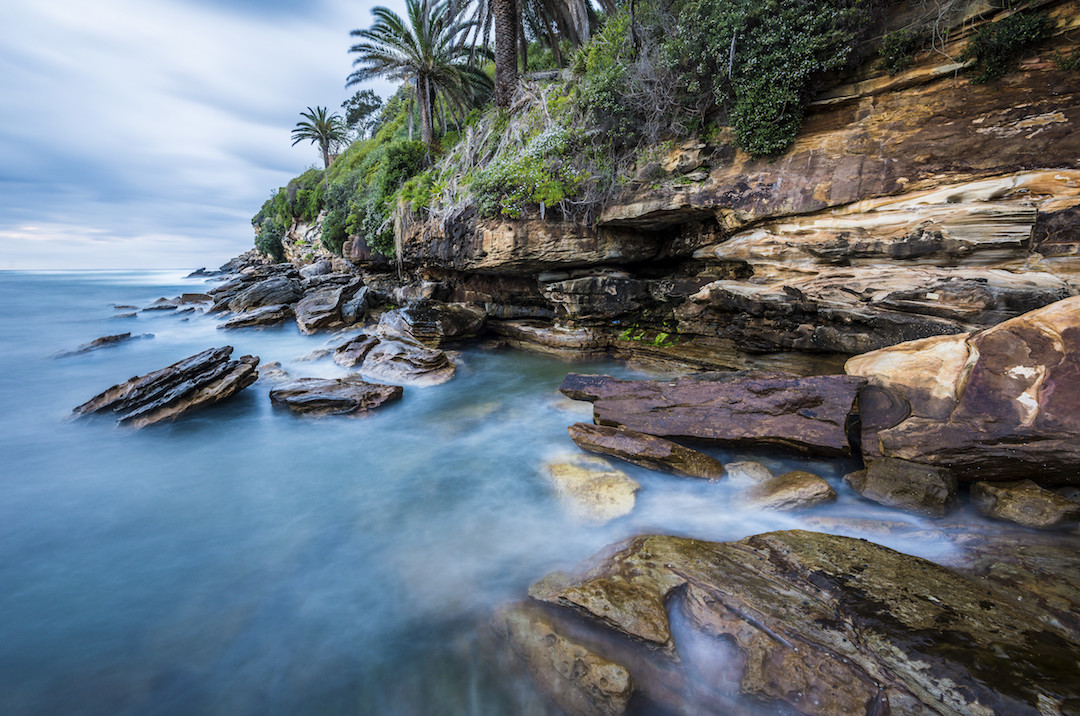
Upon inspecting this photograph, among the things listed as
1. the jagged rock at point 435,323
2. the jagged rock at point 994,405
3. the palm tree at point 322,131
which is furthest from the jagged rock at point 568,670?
the palm tree at point 322,131

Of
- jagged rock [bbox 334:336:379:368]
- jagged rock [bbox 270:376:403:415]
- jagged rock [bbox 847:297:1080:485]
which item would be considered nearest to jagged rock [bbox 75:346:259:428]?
jagged rock [bbox 270:376:403:415]

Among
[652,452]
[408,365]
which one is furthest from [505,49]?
[652,452]

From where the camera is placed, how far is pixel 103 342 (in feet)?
43.3

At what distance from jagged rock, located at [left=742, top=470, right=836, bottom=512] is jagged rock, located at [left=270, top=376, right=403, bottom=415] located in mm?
6769

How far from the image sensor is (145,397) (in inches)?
301

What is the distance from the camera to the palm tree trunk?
1181 centimetres

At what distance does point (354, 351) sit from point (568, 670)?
10.3 m

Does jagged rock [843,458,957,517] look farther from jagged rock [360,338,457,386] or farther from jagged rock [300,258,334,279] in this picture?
jagged rock [300,258,334,279]

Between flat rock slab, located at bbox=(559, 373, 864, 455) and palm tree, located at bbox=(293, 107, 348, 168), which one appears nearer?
flat rock slab, located at bbox=(559, 373, 864, 455)

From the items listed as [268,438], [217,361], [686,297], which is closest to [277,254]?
[217,361]

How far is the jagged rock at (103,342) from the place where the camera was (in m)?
12.2

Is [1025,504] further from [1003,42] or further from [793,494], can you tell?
[1003,42]

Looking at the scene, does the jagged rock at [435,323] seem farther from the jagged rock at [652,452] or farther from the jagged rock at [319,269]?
the jagged rock at [319,269]

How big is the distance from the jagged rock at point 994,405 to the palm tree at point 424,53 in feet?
54.2
